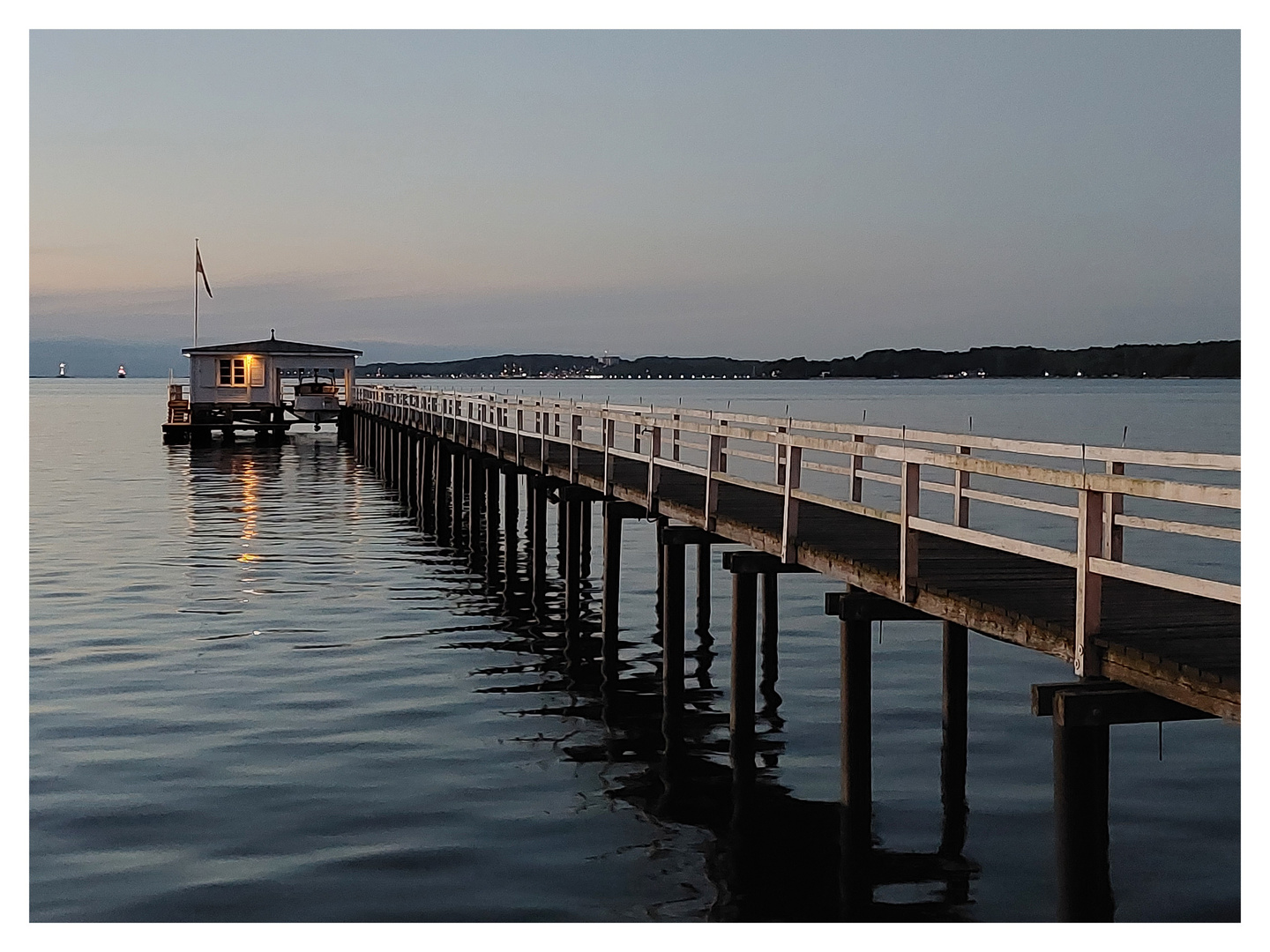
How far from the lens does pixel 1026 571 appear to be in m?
10.3

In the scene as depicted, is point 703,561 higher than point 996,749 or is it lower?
higher

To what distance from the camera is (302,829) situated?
434 inches

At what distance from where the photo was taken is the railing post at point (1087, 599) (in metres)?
7.45

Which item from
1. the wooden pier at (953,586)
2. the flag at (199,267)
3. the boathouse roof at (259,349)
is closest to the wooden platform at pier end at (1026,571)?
the wooden pier at (953,586)

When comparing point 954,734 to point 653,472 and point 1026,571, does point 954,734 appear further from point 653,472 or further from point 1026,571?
point 653,472

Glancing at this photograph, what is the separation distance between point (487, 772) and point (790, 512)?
11.5 feet

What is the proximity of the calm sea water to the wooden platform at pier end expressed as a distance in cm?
201

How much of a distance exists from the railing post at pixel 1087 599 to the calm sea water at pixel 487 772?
2.75 m

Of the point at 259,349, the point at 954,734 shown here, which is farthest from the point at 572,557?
the point at 259,349

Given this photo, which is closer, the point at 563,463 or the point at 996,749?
the point at 996,749

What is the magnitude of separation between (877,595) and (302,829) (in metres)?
4.59

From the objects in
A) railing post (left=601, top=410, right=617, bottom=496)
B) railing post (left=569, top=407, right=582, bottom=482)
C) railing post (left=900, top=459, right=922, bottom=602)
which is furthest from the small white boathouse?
railing post (left=900, top=459, right=922, bottom=602)
